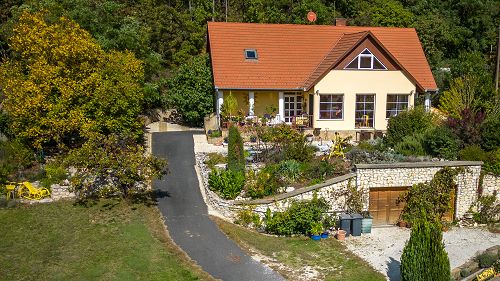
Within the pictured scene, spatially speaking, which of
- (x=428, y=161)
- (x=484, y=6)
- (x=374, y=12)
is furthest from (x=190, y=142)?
(x=484, y=6)

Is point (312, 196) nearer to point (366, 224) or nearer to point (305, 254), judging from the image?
point (366, 224)

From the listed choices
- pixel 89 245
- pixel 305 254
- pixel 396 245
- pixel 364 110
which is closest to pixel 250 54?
pixel 364 110

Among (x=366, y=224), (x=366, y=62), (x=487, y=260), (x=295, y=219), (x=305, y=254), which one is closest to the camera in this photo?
(x=487, y=260)

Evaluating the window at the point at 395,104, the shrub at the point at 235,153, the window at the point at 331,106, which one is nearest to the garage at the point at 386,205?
the shrub at the point at 235,153

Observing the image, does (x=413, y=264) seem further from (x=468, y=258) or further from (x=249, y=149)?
(x=249, y=149)

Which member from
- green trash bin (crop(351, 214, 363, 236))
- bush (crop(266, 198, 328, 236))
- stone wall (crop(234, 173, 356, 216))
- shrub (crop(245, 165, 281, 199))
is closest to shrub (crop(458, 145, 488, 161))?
stone wall (crop(234, 173, 356, 216))
